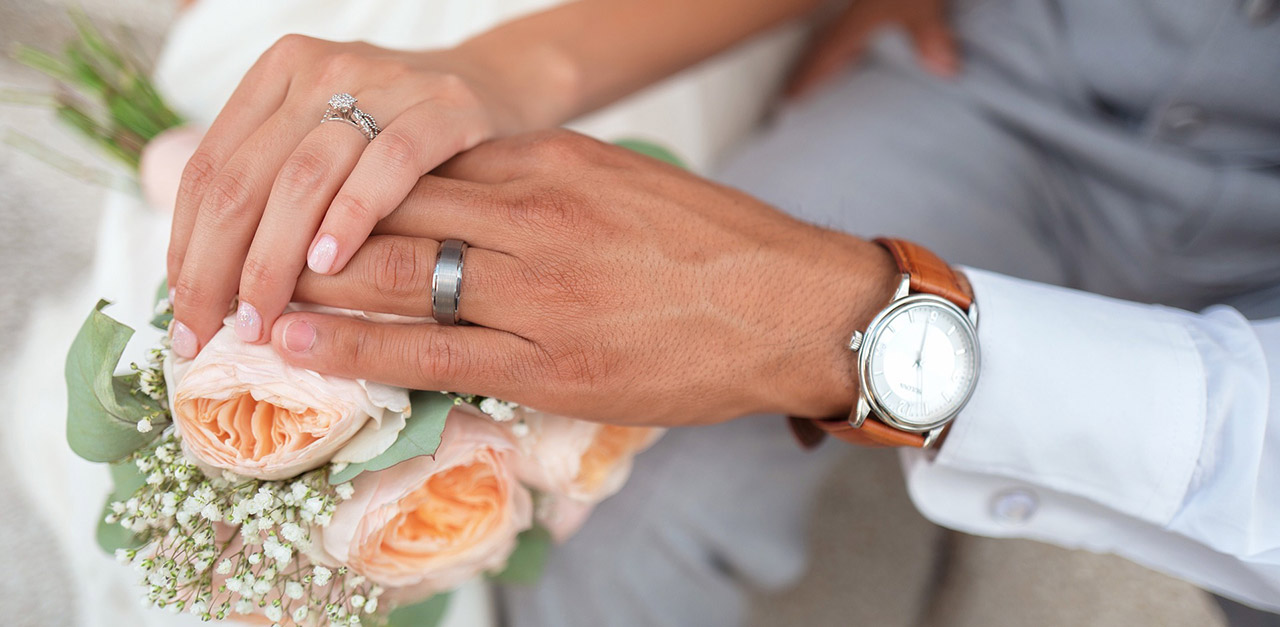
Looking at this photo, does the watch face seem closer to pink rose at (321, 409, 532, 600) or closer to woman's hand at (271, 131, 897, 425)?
woman's hand at (271, 131, 897, 425)

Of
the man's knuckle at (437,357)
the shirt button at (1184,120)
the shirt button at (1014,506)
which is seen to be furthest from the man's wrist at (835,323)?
the shirt button at (1184,120)

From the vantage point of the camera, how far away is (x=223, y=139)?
76 cm

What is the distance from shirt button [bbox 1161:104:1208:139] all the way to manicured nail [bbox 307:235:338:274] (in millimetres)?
1334

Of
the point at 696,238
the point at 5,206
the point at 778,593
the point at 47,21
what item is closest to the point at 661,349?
the point at 696,238

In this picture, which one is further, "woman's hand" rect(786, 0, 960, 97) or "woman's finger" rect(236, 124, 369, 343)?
"woman's hand" rect(786, 0, 960, 97)

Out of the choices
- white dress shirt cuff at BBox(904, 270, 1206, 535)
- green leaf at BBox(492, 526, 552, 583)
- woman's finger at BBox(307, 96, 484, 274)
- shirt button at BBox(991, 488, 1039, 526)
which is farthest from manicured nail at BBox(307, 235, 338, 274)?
shirt button at BBox(991, 488, 1039, 526)

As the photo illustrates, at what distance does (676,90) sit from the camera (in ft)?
5.69

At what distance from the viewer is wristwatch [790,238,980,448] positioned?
2.62 feet

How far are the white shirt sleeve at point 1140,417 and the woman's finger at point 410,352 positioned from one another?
21.1 inches

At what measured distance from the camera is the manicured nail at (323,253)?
2.26 ft

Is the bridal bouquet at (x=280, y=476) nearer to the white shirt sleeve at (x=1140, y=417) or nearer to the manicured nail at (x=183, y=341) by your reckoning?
the manicured nail at (x=183, y=341)

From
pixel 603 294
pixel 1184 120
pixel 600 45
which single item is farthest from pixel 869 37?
pixel 603 294

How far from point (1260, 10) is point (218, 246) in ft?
4.72

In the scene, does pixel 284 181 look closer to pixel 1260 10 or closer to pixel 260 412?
pixel 260 412
